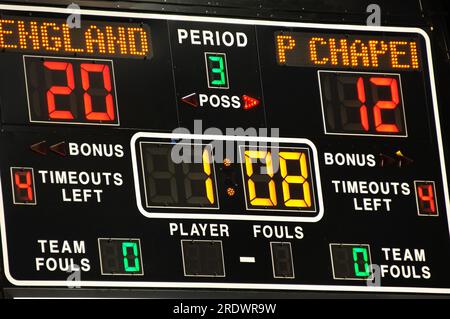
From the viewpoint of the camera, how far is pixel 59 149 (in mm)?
19094

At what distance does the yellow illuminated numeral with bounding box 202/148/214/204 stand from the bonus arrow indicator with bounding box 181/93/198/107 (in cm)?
42

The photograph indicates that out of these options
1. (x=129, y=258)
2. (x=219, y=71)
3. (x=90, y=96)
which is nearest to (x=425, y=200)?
(x=219, y=71)

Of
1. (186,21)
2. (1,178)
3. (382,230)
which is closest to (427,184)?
(382,230)

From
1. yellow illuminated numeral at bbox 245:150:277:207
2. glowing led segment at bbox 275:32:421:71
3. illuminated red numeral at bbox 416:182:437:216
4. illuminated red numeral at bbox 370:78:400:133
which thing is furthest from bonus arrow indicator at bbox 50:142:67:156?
illuminated red numeral at bbox 416:182:437:216

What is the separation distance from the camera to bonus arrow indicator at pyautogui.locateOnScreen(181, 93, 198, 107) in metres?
19.6

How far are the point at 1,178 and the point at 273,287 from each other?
7.94 feet

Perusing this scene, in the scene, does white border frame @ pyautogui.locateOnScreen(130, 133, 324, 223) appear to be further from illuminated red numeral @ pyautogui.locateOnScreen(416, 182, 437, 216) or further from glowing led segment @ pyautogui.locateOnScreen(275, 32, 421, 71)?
illuminated red numeral @ pyautogui.locateOnScreen(416, 182, 437, 216)

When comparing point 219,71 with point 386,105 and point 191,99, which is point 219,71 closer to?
point 191,99

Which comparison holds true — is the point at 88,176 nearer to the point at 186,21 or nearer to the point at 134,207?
the point at 134,207

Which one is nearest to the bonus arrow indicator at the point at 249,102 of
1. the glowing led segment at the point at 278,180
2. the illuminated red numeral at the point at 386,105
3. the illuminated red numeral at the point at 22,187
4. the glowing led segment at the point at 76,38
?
the glowing led segment at the point at 278,180

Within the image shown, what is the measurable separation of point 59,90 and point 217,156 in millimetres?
1434

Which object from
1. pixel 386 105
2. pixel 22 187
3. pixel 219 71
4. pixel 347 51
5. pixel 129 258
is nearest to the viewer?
pixel 22 187

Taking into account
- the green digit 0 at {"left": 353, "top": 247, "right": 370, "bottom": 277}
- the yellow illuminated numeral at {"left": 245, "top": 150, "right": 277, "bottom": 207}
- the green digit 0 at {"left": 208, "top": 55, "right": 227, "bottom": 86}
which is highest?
the green digit 0 at {"left": 208, "top": 55, "right": 227, "bottom": 86}

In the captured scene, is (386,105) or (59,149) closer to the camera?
(59,149)
